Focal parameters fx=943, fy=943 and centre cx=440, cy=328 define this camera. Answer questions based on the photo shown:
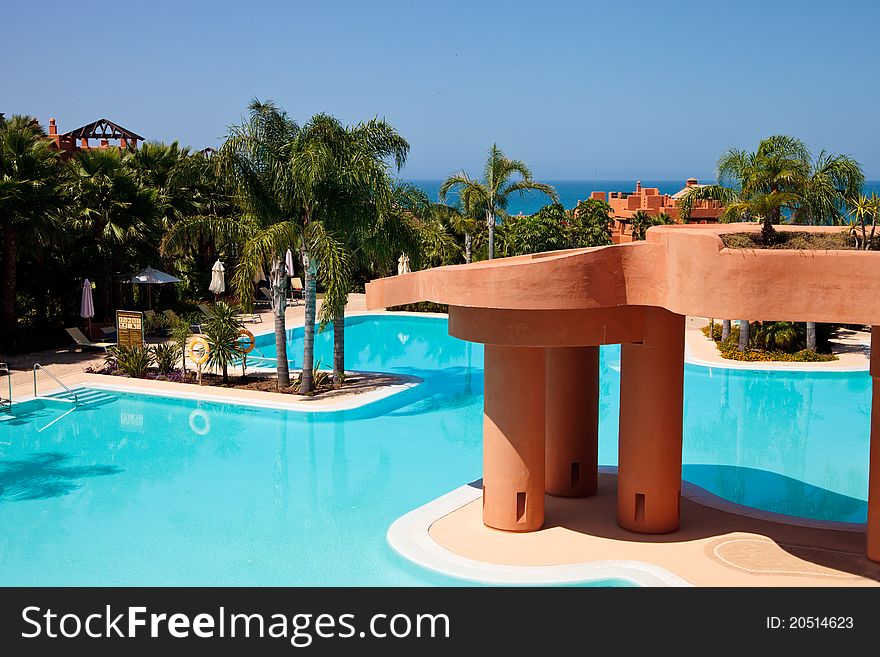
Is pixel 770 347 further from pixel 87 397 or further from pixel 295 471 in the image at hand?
pixel 87 397

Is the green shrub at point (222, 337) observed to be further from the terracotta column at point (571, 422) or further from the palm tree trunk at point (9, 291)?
the terracotta column at point (571, 422)

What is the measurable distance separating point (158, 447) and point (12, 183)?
33.5 ft

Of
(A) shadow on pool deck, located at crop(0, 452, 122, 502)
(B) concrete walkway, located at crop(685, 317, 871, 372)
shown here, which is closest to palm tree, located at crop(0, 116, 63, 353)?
(A) shadow on pool deck, located at crop(0, 452, 122, 502)

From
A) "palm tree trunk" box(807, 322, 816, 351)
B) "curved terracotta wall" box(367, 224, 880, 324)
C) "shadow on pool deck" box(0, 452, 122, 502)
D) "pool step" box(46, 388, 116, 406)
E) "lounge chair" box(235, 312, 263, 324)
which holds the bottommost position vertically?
"shadow on pool deck" box(0, 452, 122, 502)

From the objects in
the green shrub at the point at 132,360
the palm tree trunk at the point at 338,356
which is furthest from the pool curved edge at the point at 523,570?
the green shrub at the point at 132,360

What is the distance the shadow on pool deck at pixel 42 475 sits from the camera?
1472cm

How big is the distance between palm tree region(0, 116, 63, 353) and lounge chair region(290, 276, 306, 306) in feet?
41.2

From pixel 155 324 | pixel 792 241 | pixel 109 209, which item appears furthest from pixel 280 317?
pixel 792 241

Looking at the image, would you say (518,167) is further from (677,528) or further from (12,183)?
(677,528)

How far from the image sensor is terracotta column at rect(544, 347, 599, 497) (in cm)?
1353

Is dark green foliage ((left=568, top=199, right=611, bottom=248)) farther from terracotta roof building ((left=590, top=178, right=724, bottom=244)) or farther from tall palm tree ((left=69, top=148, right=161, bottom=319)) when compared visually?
tall palm tree ((left=69, top=148, right=161, bottom=319))

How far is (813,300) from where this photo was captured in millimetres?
9297

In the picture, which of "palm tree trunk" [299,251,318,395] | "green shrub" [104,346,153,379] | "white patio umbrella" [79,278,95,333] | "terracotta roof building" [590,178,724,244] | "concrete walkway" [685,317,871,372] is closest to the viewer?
"palm tree trunk" [299,251,318,395]

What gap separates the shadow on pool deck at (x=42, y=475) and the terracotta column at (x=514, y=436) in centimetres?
713
